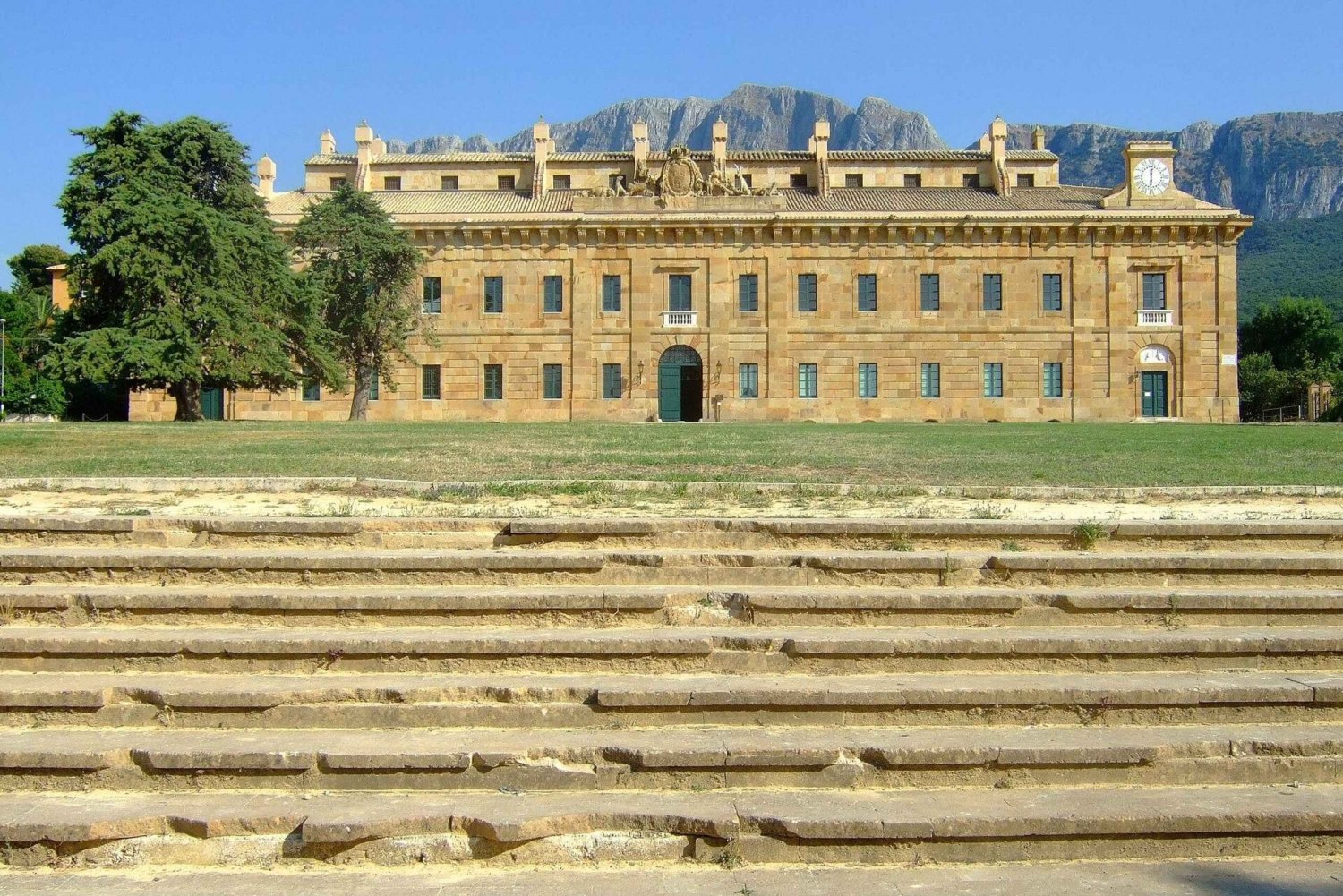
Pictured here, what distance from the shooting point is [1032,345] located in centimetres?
4381

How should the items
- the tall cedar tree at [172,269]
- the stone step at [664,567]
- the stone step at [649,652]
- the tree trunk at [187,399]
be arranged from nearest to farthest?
the stone step at [649,652] < the stone step at [664,567] < the tall cedar tree at [172,269] < the tree trunk at [187,399]

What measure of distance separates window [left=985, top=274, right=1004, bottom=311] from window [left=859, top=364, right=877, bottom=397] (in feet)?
17.2

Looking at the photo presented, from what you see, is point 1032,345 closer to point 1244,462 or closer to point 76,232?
point 1244,462

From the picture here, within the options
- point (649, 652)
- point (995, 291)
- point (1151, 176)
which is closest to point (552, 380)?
point (995, 291)

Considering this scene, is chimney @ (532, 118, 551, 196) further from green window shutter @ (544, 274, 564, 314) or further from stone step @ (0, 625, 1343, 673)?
stone step @ (0, 625, 1343, 673)

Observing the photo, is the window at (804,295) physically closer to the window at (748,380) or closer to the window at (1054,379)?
the window at (748,380)

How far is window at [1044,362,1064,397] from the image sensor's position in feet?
143

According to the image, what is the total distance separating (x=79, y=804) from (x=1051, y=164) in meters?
49.5

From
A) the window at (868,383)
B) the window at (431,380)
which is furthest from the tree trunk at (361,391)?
the window at (868,383)

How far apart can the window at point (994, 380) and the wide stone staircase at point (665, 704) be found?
3590 centimetres

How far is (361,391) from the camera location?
39.8m

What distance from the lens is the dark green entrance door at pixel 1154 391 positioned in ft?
144

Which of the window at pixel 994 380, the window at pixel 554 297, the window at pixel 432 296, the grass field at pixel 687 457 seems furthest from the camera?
the window at pixel 554 297

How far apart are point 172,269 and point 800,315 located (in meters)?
23.6
